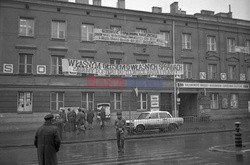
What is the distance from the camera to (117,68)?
28.2 meters

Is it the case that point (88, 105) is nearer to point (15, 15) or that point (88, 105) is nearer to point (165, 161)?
point (15, 15)

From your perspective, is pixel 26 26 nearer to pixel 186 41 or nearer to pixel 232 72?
pixel 186 41

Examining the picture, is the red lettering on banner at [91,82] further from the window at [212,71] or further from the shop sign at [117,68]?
the window at [212,71]

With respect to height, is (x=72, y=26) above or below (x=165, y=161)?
above

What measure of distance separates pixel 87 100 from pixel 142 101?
242 inches

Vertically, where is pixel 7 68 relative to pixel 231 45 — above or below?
below

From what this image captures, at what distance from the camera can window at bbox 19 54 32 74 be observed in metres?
26.0

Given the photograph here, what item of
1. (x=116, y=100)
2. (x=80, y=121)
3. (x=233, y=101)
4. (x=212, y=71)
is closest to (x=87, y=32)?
(x=116, y=100)

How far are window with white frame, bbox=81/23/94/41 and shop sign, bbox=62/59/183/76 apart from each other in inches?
118

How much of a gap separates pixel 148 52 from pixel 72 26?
341 inches

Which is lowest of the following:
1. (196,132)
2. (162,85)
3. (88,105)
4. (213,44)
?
(196,132)

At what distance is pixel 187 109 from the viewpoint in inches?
1372

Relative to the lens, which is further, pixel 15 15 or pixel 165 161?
pixel 15 15

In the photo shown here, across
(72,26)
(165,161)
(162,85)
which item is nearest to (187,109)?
(162,85)
